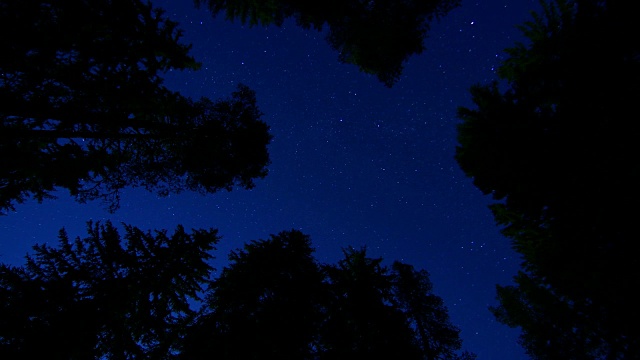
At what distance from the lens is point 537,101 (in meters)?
6.66

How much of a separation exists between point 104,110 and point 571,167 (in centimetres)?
1075

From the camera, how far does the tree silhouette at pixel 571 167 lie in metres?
5.43

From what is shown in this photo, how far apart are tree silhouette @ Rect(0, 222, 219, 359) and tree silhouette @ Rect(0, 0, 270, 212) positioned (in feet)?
5.72

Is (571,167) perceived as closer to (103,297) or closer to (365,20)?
(365,20)

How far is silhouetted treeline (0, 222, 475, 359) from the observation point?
6.73m

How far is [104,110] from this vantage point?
810 cm

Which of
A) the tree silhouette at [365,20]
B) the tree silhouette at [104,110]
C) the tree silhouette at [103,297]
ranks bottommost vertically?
the tree silhouette at [103,297]

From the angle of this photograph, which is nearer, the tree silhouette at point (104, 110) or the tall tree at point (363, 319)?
the tree silhouette at point (104, 110)

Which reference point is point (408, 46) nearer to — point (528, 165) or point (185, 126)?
point (528, 165)

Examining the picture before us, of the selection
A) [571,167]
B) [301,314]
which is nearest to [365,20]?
[571,167]

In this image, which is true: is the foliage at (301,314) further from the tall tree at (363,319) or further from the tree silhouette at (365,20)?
the tree silhouette at (365,20)

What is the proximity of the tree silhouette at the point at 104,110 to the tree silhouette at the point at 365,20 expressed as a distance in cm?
224

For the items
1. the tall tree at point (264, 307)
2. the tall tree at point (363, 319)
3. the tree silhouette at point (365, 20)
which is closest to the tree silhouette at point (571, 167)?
the tree silhouette at point (365, 20)

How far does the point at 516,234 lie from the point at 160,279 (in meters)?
8.72
